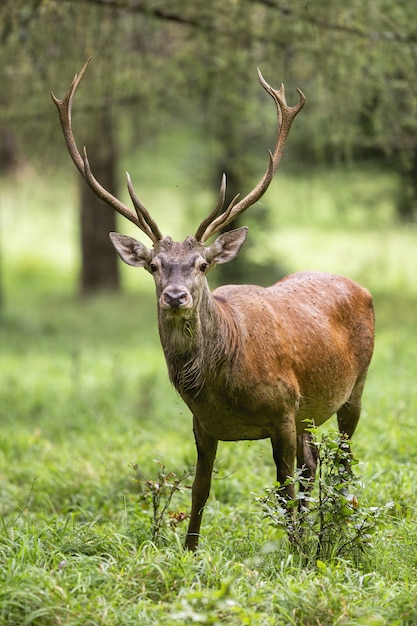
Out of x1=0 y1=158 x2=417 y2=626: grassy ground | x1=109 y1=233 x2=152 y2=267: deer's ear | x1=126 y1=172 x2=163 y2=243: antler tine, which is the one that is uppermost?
x1=126 y1=172 x2=163 y2=243: antler tine

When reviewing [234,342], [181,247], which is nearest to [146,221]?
[181,247]

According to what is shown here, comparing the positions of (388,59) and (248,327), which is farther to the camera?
(388,59)

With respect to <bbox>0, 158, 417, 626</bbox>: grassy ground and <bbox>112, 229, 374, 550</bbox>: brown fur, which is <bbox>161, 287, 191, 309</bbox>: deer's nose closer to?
<bbox>112, 229, 374, 550</bbox>: brown fur

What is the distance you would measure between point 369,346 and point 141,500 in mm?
1768

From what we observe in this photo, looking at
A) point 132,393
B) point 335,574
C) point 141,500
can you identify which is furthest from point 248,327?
point 132,393

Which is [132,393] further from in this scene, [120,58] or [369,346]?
[369,346]

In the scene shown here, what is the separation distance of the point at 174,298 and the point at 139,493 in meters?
A: 2.46

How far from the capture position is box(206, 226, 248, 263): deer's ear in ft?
17.4

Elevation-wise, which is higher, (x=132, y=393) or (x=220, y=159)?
(x=220, y=159)

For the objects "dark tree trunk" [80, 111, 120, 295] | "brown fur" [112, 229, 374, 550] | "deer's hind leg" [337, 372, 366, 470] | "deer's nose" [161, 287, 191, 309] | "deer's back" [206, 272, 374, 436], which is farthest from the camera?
"dark tree trunk" [80, 111, 120, 295]

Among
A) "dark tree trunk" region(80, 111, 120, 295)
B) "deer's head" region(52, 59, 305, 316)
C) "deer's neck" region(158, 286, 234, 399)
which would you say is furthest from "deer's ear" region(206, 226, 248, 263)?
"dark tree trunk" region(80, 111, 120, 295)

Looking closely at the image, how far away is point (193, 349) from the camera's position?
510 cm

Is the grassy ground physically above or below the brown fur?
below

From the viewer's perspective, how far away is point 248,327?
17.6 feet
